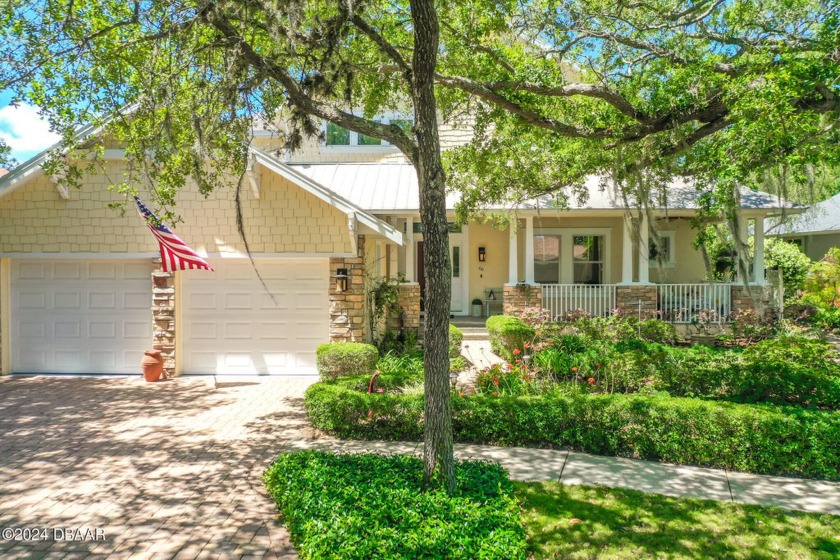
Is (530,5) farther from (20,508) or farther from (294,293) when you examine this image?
(20,508)

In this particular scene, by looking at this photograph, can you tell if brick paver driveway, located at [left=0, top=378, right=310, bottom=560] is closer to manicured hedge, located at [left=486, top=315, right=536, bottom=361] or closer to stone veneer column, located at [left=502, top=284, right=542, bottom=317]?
manicured hedge, located at [left=486, top=315, right=536, bottom=361]

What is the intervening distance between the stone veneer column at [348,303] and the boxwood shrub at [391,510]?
17.2ft

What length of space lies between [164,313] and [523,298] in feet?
26.4

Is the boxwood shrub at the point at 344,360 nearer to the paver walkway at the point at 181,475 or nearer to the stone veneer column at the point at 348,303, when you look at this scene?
the stone veneer column at the point at 348,303

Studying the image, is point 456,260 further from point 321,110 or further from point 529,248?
point 321,110

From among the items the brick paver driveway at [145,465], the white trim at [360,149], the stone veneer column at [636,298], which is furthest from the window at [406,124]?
the stone veneer column at [636,298]

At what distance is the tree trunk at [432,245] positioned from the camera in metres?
4.47

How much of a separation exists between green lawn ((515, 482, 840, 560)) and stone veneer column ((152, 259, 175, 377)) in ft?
26.2

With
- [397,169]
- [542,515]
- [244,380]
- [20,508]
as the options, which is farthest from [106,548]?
[397,169]

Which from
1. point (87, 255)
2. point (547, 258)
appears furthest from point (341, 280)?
point (547, 258)

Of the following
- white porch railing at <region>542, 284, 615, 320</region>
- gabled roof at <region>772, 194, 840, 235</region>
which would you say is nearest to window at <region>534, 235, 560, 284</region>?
white porch railing at <region>542, 284, 615, 320</region>

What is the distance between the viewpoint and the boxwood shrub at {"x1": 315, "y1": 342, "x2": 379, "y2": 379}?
31.8 feet

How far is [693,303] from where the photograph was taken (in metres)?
13.8

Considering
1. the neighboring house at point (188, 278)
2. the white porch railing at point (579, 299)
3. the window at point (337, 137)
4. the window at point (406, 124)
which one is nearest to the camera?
the neighboring house at point (188, 278)
